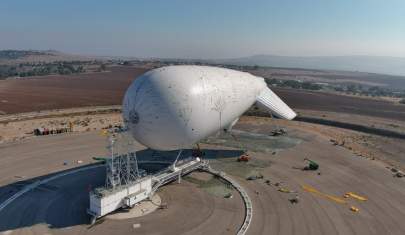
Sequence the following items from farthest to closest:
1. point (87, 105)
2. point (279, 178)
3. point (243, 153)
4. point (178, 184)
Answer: point (87, 105)
point (243, 153)
point (279, 178)
point (178, 184)

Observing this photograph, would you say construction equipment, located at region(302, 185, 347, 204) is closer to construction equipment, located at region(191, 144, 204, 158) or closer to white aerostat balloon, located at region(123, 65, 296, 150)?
white aerostat balloon, located at region(123, 65, 296, 150)

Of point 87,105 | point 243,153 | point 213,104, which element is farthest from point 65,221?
point 87,105

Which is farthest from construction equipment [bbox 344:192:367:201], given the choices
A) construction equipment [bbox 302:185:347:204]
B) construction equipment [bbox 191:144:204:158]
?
construction equipment [bbox 191:144:204:158]

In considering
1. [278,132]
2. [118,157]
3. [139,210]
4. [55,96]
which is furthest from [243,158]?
[55,96]

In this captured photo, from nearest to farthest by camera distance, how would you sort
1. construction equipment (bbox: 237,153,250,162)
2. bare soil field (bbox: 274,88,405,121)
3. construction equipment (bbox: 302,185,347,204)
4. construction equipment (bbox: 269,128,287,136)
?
construction equipment (bbox: 302,185,347,204), construction equipment (bbox: 237,153,250,162), construction equipment (bbox: 269,128,287,136), bare soil field (bbox: 274,88,405,121)

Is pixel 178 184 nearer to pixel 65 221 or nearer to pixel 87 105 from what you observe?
pixel 65 221

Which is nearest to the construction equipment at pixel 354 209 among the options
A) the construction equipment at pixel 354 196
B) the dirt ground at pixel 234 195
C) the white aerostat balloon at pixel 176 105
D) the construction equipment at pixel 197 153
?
the dirt ground at pixel 234 195
